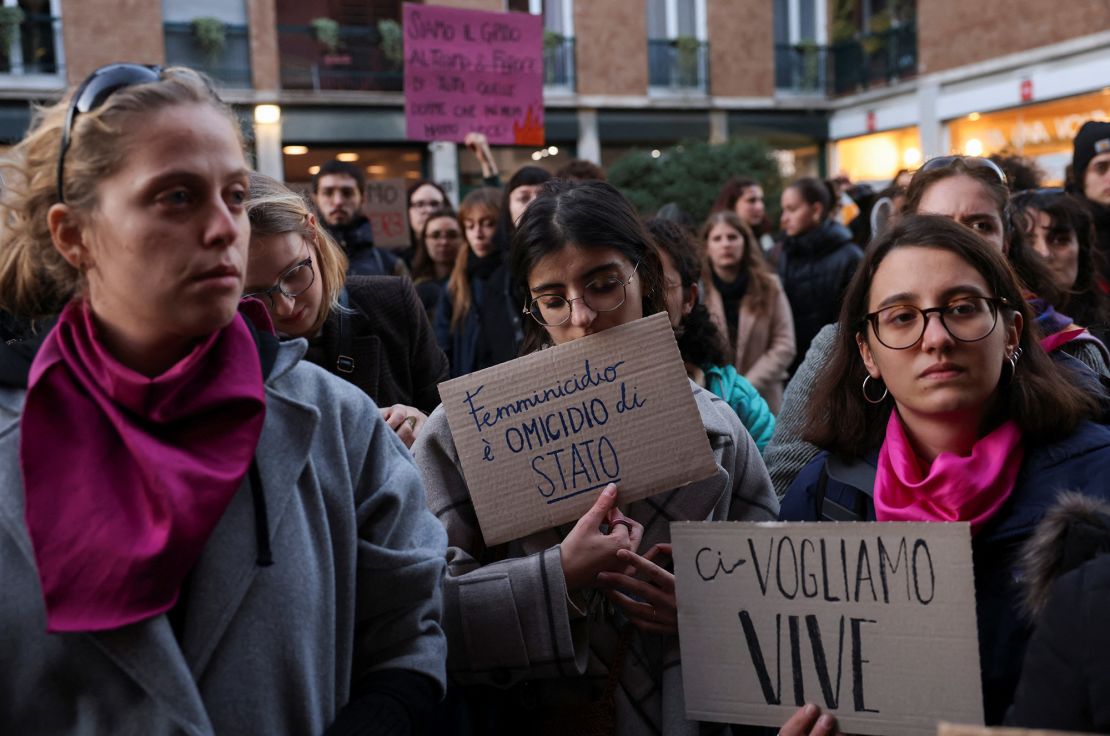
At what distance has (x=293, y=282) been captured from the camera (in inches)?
101

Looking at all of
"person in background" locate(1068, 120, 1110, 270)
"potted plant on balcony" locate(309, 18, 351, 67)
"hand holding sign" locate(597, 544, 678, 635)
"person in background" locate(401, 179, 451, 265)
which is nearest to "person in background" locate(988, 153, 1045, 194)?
"person in background" locate(1068, 120, 1110, 270)

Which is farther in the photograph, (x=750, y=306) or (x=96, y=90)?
(x=750, y=306)

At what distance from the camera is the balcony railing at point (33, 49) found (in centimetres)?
1725

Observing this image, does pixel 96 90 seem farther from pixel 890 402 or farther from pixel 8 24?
pixel 8 24

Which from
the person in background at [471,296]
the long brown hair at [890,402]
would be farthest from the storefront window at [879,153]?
the long brown hair at [890,402]

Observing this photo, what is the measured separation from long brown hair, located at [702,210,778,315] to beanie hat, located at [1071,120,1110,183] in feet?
5.76

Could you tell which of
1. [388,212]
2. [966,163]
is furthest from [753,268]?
[966,163]

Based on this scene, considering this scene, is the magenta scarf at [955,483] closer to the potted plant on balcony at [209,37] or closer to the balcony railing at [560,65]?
the potted plant on balcony at [209,37]

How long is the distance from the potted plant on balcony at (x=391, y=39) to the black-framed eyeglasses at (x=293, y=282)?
1759cm

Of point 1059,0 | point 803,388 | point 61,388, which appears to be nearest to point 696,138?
point 1059,0

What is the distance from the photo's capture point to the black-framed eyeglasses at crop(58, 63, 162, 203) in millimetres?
1485

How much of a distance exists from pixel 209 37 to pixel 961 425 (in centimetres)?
A: 1851

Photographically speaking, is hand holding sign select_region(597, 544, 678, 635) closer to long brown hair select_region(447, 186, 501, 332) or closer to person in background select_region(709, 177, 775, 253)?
long brown hair select_region(447, 186, 501, 332)

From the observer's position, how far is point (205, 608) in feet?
4.91
